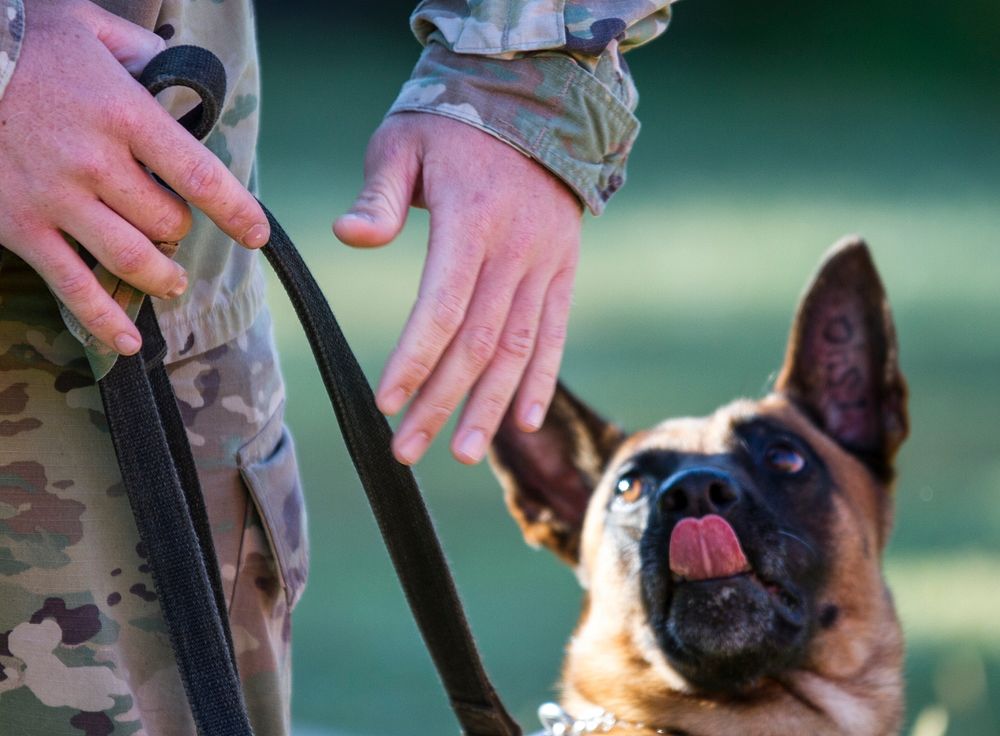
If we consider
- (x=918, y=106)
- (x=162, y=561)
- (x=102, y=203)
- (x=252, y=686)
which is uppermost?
(x=918, y=106)

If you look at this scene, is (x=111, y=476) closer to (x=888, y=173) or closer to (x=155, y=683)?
(x=155, y=683)


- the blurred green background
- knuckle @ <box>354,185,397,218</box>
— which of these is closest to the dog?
the blurred green background

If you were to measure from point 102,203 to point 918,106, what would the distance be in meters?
9.21

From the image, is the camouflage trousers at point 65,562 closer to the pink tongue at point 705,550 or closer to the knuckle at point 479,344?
the knuckle at point 479,344

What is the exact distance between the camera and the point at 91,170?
40.1 inches

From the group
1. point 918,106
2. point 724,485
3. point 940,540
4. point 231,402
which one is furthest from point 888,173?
point 231,402

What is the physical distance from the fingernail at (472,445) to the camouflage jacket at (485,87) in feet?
0.97

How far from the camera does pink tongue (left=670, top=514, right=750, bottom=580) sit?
212cm

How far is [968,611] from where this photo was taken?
3.58 m

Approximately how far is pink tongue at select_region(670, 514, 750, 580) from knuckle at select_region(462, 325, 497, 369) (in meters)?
1.03

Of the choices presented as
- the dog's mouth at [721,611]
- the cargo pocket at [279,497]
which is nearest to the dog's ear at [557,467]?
the dog's mouth at [721,611]

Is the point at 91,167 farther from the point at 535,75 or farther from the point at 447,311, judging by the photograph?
the point at 535,75

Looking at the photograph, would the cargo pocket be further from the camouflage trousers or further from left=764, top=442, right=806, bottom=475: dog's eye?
left=764, top=442, right=806, bottom=475: dog's eye

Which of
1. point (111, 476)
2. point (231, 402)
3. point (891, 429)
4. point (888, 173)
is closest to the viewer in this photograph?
point (111, 476)
